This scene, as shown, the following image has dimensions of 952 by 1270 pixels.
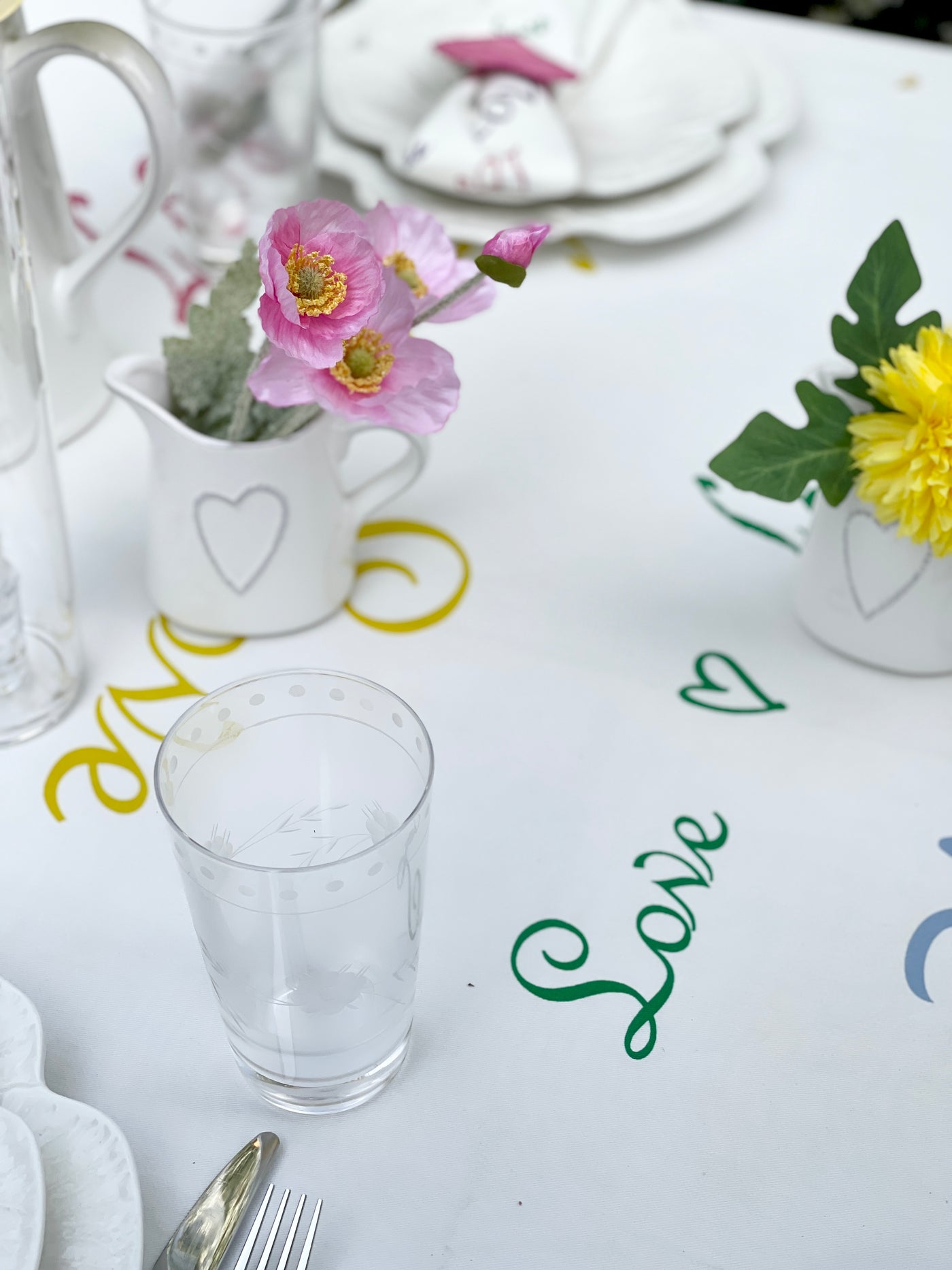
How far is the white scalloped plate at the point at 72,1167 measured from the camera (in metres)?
0.33

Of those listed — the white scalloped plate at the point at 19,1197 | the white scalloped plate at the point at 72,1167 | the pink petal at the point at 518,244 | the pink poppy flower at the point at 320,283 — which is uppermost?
the pink petal at the point at 518,244

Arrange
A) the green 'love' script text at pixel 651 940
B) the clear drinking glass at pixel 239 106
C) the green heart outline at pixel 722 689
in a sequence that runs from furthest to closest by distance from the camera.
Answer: the clear drinking glass at pixel 239 106
the green heart outline at pixel 722 689
the green 'love' script text at pixel 651 940

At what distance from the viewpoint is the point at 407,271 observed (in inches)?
18.7

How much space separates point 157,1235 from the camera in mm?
352

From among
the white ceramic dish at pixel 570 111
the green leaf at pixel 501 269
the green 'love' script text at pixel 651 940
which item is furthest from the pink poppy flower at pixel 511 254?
the white ceramic dish at pixel 570 111

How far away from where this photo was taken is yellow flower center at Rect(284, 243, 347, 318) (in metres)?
0.39

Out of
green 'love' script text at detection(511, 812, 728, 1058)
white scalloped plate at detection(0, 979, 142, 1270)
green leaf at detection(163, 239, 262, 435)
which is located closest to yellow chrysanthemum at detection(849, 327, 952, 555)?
green 'love' script text at detection(511, 812, 728, 1058)

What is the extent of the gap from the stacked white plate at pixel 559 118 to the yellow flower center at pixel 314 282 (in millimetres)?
360

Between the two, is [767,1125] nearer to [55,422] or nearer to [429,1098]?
[429,1098]

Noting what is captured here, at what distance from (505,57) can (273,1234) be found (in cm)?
67

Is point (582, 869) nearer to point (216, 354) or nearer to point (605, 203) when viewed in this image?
point (216, 354)

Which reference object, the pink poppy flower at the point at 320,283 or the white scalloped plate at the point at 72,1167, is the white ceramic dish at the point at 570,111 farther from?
the white scalloped plate at the point at 72,1167

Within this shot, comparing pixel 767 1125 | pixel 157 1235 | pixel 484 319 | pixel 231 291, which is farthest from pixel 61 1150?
pixel 484 319

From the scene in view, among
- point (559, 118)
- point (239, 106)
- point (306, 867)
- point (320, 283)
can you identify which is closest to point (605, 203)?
point (559, 118)
